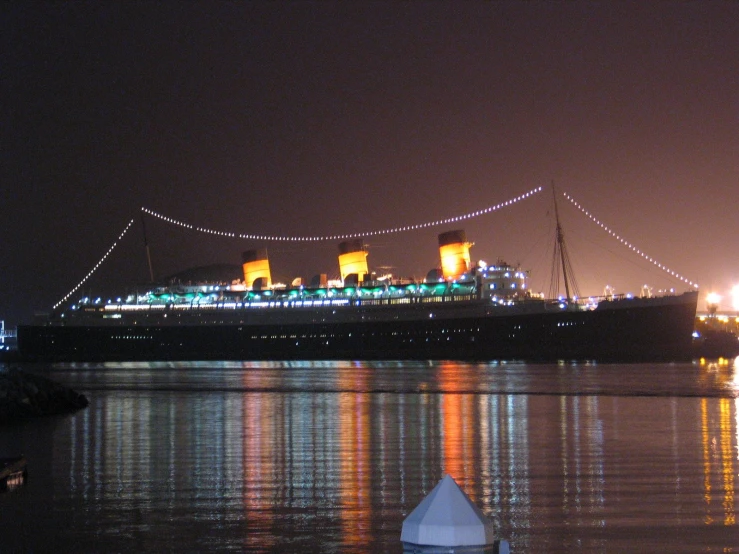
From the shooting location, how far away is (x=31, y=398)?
991 inches

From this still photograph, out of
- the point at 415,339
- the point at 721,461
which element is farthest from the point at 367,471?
the point at 415,339

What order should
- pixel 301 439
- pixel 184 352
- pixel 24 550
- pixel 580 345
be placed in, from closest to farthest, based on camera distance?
1. pixel 24 550
2. pixel 301 439
3. pixel 580 345
4. pixel 184 352

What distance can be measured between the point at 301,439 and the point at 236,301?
197 feet

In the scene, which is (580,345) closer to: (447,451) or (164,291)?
(164,291)

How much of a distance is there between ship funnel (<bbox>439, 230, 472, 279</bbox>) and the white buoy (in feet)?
216

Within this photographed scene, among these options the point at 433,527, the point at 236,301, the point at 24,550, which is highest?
the point at 236,301

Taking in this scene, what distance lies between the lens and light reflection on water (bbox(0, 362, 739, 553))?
376 inches

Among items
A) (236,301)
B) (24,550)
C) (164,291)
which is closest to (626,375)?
(24,550)

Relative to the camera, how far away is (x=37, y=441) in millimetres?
18469

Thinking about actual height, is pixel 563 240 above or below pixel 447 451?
above

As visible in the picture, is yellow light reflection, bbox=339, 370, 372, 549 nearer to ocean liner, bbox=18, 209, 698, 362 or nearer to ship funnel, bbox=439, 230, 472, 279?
ocean liner, bbox=18, 209, 698, 362

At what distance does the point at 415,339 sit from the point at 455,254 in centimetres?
707

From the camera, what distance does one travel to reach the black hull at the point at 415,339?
63531mm

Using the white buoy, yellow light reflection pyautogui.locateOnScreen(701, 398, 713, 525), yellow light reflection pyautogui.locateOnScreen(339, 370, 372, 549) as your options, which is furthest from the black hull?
the white buoy
